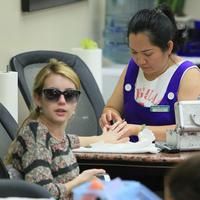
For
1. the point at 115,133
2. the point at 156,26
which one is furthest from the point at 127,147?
the point at 156,26

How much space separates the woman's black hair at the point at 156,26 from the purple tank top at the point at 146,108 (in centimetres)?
15

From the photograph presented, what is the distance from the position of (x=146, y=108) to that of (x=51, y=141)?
2.81 ft

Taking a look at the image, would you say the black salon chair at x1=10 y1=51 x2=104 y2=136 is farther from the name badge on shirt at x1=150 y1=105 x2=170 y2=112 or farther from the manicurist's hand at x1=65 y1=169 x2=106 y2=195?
the manicurist's hand at x1=65 y1=169 x2=106 y2=195

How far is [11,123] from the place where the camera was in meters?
2.78

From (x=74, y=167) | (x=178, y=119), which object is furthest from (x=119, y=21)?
(x=74, y=167)

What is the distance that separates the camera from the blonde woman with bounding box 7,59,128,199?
2.36 meters

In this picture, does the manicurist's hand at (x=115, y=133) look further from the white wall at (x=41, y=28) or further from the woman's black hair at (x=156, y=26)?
the white wall at (x=41, y=28)

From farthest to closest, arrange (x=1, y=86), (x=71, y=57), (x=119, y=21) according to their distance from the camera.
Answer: (x=119, y=21) → (x=71, y=57) → (x=1, y=86)

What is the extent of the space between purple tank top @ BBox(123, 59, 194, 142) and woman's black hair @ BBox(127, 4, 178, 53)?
0.15m

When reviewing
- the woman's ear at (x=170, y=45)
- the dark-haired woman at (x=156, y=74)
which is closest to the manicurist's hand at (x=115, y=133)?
the dark-haired woman at (x=156, y=74)

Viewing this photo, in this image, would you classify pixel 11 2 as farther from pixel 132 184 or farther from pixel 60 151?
pixel 132 184

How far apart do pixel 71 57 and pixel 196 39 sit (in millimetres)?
1797

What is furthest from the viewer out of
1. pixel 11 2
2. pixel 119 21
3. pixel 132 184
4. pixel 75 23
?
pixel 119 21

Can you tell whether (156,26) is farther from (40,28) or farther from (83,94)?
(40,28)
